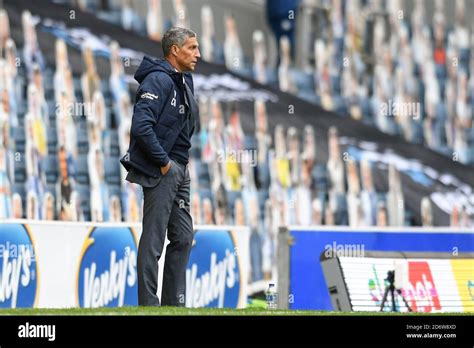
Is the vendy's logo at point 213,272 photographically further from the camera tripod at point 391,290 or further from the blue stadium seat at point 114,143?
the camera tripod at point 391,290

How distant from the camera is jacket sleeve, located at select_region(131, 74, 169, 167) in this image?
6590 millimetres

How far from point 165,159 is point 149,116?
24cm

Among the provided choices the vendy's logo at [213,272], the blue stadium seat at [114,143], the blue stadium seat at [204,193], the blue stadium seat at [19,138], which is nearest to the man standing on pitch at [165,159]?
the vendy's logo at [213,272]

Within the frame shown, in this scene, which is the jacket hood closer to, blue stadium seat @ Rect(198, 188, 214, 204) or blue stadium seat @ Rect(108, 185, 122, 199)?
blue stadium seat @ Rect(108, 185, 122, 199)

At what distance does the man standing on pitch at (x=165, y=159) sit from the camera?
6.66 m

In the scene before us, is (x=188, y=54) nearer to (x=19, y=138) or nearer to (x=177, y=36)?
(x=177, y=36)

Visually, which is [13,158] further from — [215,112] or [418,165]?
[418,165]

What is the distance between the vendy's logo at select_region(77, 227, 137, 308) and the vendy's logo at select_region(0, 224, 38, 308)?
43 centimetres

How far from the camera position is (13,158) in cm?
1053

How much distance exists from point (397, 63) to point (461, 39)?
97 cm

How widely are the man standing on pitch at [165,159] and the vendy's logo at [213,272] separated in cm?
312

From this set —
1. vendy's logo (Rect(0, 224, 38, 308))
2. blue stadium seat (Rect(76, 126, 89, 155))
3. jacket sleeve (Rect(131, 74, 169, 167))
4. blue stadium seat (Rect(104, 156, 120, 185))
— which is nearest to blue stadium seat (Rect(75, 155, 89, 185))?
blue stadium seat (Rect(76, 126, 89, 155))

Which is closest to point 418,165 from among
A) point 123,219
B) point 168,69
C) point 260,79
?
point 260,79

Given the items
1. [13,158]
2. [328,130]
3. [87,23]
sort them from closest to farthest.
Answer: [13,158] < [87,23] < [328,130]
